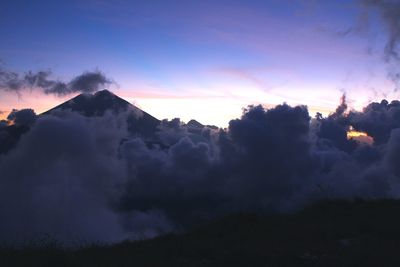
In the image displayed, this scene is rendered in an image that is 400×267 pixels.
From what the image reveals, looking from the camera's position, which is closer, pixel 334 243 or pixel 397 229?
pixel 334 243

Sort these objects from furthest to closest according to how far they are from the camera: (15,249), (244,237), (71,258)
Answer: (244,237), (15,249), (71,258)

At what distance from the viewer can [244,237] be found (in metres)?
21.4

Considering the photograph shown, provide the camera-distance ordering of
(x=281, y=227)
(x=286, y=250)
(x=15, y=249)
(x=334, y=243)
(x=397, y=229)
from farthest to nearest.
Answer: (x=281, y=227) → (x=397, y=229) → (x=334, y=243) → (x=286, y=250) → (x=15, y=249)

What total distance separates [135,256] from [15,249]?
4.15 meters

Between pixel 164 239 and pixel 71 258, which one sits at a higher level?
pixel 71 258

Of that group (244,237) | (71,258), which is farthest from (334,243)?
(71,258)

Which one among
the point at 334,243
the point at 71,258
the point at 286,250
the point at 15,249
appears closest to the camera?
the point at 71,258

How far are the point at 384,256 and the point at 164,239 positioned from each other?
10.8 metres

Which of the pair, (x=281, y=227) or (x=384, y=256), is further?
(x=281, y=227)

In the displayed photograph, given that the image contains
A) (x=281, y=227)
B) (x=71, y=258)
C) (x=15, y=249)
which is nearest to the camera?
(x=71, y=258)

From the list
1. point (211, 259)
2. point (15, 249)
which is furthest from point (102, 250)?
point (211, 259)

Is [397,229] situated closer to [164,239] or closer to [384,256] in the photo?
[384,256]

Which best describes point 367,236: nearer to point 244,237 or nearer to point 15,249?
point 244,237

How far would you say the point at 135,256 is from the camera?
15.1 meters
